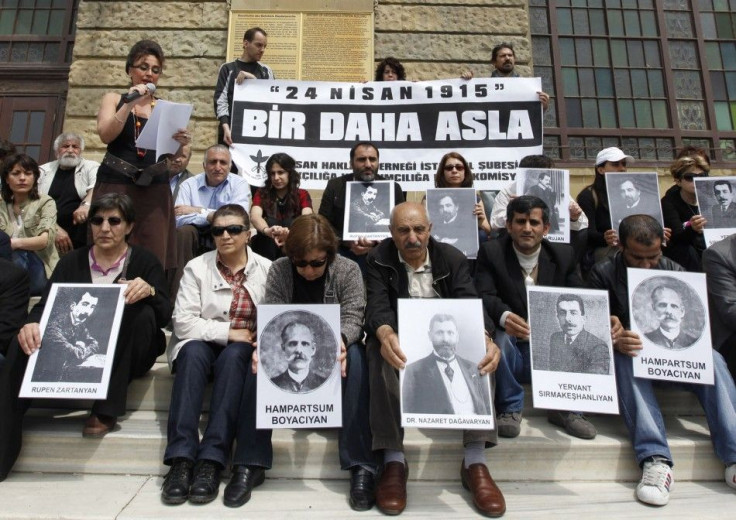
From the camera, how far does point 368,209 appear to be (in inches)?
169

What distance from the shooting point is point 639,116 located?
29.2 ft

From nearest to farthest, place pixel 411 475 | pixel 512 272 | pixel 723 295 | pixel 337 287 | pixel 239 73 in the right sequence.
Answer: pixel 411 475 → pixel 337 287 → pixel 723 295 → pixel 512 272 → pixel 239 73

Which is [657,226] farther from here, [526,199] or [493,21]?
[493,21]

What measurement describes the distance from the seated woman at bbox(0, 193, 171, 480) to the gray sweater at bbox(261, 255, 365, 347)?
0.71 m

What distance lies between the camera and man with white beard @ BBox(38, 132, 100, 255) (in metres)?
5.04

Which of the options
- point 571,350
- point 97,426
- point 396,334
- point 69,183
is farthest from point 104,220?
point 571,350

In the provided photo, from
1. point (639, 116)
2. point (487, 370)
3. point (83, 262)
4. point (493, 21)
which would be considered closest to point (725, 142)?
point (639, 116)

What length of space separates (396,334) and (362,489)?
31.4 inches

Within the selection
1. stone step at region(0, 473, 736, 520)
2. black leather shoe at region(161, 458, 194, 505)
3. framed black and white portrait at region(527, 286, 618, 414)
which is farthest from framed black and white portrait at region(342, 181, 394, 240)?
black leather shoe at region(161, 458, 194, 505)

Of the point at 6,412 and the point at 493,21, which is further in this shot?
the point at 493,21

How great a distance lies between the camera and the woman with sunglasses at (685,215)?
Answer: 173 inches

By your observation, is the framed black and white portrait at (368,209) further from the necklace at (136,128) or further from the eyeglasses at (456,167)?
the necklace at (136,128)

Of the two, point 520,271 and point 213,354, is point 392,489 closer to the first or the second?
point 213,354

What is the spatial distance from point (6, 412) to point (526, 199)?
3251mm
